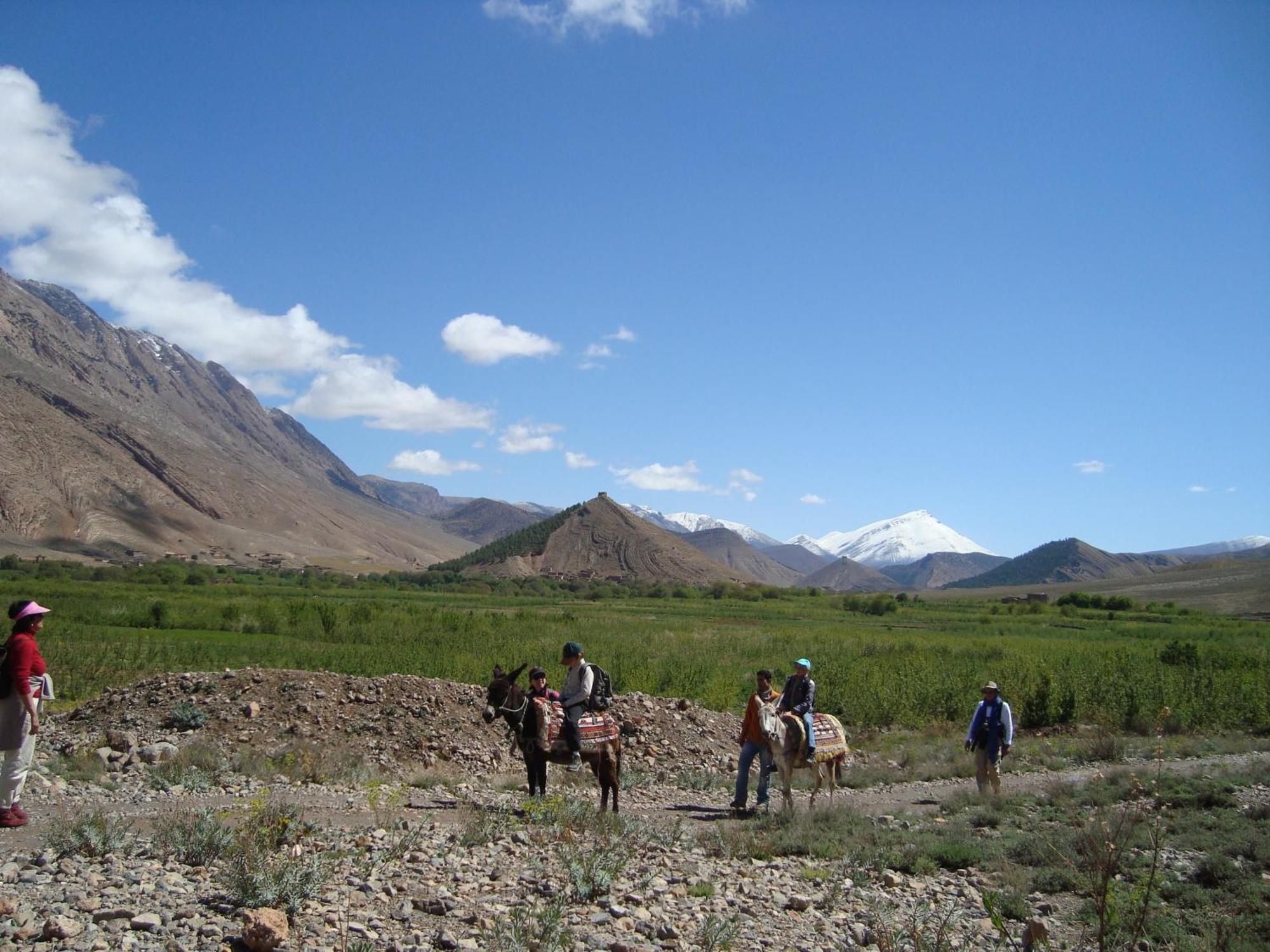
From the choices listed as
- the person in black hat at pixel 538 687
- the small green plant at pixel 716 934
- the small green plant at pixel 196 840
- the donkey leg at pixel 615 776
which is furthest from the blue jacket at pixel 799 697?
the small green plant at pixel 196 840

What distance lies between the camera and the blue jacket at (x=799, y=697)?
1229 cm

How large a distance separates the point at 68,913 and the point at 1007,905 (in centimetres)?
798

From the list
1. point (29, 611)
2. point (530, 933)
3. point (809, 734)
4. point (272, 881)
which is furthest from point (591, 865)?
point (29, 611)

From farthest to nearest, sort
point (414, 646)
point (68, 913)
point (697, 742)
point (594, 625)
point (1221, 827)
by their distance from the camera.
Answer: point (594, 625) → point (414, 646) → point (697, 742) → point (1221, 827) → point (68, 913)

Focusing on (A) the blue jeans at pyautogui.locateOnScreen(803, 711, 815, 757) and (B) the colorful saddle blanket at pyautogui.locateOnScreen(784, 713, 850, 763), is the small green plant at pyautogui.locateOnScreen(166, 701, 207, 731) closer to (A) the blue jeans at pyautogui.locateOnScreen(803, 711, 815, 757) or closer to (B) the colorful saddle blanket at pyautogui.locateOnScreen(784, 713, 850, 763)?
(B) the colorful saddle blanket at pyautogui.locateOnScreen(784, 713, 850, 763)

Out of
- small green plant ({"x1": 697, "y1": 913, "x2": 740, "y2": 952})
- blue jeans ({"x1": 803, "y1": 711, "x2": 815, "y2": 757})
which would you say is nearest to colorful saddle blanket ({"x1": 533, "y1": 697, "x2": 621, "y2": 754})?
blue jeans ({"x1": 803, "y1": 711, "x2": 815, "y2": 757})

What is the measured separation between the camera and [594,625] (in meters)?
49.4

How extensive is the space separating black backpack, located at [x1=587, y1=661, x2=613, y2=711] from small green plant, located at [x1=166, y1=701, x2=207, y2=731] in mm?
8812

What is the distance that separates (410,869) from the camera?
826 centimetres

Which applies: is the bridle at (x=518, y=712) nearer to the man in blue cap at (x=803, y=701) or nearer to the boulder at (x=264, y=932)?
the man in blue cap at (x=803, y=701)

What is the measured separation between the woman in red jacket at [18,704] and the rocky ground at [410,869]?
416 millimetres

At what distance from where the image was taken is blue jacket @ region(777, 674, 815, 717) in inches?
484

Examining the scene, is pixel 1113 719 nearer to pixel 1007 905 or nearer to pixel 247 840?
pixel 1007 905

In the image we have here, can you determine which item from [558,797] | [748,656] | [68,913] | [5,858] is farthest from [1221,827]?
[748,656]
